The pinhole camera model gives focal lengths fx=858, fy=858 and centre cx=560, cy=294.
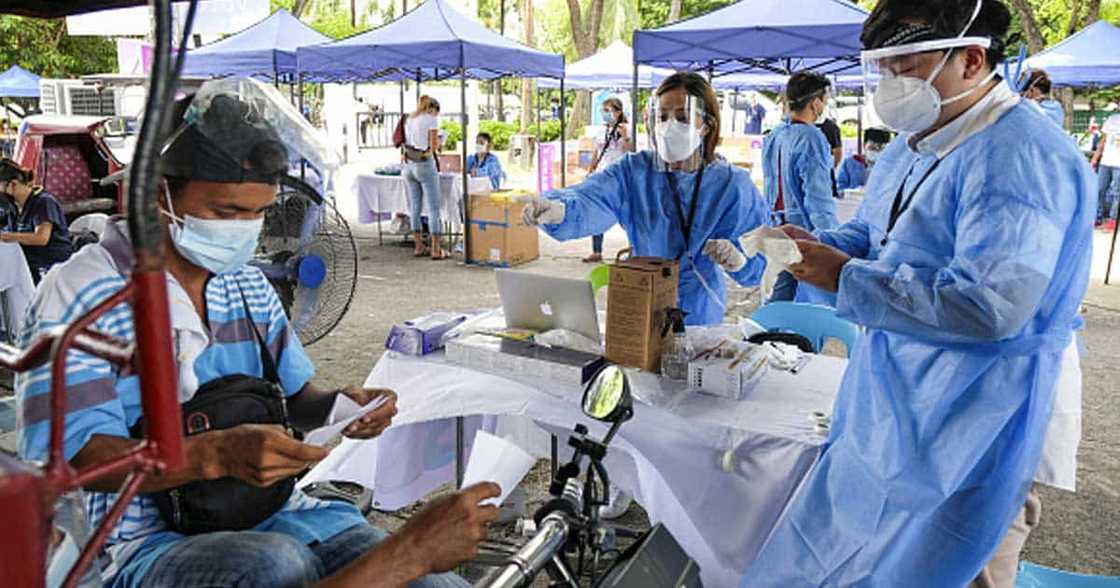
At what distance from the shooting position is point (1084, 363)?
5.44 metres

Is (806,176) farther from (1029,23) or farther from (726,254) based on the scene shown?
(1029,23)

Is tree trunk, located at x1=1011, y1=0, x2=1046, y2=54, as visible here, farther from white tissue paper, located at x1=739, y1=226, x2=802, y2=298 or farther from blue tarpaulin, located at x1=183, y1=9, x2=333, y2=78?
white tissue paper, located at x1=739, y1=226, x2=802, y2=298

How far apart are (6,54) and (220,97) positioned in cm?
2509

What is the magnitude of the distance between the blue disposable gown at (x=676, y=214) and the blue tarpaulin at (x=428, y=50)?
18.5 feet

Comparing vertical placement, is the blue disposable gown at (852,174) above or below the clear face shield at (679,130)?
below

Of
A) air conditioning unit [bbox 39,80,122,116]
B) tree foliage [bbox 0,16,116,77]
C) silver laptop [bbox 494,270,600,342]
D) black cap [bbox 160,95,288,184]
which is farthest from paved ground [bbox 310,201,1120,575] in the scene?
tree foliage [bbox 0,16,116,77]

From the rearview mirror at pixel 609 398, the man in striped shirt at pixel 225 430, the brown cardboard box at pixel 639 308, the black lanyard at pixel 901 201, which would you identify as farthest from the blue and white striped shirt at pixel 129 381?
the black lanyard at pixel 901 201

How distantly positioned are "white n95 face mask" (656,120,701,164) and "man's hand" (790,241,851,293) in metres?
1.23

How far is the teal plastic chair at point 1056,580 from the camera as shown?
2688 mm

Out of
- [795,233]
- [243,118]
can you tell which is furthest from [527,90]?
[243,118]

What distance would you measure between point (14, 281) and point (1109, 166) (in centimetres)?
1221

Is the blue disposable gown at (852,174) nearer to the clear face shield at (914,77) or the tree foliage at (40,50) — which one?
the clear face shield at (914,77)

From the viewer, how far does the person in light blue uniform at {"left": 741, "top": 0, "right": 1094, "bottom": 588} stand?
1.64 meters

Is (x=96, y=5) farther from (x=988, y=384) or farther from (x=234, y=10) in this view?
(x=234, y=10)
